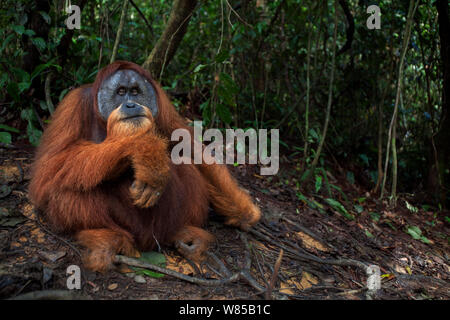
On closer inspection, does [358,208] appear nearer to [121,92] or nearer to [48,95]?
[121,92]

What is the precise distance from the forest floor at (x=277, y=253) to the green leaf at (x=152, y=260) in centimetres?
5

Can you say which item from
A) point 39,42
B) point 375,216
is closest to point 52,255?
point 39,42

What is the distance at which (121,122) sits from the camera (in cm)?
240

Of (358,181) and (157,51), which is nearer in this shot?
(157,51)

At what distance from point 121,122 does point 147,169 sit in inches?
15.1

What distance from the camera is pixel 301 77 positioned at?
566 centimetres

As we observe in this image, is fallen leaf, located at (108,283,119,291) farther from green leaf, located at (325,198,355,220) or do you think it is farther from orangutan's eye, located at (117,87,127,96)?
green leaf, located at (325,198,355,220)

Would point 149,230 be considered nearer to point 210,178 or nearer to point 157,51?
point 210,178

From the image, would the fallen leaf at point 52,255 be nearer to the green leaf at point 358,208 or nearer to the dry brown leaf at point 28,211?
the dry brown leaf at point 28,211

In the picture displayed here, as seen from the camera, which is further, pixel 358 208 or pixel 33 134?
pixel 358 208

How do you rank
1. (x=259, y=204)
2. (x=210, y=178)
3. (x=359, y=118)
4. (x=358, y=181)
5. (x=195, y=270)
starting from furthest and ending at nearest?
(x=359, y=118)
(x=358, y=181)
(x=259, y=204)
(x=210, y=178)
(x=195, y=270)

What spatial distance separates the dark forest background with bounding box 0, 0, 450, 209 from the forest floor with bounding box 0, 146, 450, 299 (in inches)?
15.1

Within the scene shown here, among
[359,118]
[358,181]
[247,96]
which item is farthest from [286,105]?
[358,181]

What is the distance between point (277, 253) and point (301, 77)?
3457 mm
